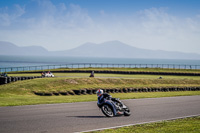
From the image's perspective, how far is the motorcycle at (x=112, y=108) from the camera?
13.7m

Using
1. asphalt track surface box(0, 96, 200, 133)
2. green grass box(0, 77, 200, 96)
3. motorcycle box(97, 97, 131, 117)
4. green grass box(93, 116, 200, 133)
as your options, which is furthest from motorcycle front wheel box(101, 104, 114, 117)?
green grass box(0, 77, 200, 96)

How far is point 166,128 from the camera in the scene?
1098 centimetres

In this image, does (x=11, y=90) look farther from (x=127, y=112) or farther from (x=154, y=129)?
(x=154, y=129)

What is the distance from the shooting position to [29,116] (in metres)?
13.3

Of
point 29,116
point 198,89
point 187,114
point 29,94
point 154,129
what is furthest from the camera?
point 198,89

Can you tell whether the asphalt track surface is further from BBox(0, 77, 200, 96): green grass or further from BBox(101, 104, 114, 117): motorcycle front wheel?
BBox(0, 77, 200, 96): green grass

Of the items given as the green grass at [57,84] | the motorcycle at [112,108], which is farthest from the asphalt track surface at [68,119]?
the green grass at [57,84]

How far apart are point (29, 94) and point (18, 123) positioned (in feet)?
50.5

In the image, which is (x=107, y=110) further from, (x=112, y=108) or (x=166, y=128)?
(x=166, y=128)

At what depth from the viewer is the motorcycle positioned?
44.8 feet

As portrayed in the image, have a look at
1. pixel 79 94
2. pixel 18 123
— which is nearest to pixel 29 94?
pixel 79 94

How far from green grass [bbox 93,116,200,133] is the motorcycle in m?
2.15

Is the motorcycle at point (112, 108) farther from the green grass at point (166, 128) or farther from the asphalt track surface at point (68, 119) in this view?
the green grass at point (166, 128)

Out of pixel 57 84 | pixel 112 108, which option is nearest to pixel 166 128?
pixel 112 108
